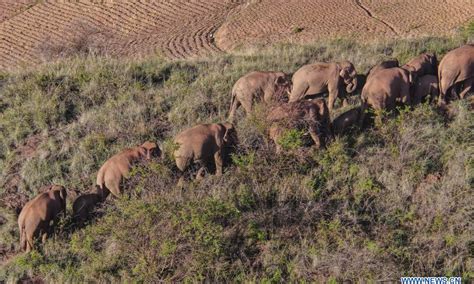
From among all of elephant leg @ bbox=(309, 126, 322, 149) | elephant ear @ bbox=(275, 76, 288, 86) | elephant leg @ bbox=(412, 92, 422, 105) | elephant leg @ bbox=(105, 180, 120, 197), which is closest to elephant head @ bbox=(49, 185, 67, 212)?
elephant leg @ bbox=(105, 180, 120, 197)

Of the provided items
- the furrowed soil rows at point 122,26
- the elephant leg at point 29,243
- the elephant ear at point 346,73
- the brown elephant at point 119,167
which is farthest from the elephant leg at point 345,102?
the furrowed soil rows at point 122,26

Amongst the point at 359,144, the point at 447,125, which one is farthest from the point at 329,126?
the point at 447,125

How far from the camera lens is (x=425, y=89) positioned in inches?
452

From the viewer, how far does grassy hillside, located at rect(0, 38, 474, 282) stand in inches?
328

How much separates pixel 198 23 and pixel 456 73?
16894mm

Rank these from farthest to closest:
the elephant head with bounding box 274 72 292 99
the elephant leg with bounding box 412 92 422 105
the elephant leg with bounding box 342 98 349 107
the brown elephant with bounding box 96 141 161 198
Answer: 1. the elephant leg with bounding box 342 98 349 107
2. the elephant head with bounding box 274 72 292 99
3. the elephant leg with bounding box 412 92 422 105
4. the brown elephant with bounding box 96 141 161 198

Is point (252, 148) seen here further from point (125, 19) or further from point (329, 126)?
point (125, 19)

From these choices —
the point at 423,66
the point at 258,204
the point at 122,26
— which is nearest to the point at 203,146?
the point at 258,204

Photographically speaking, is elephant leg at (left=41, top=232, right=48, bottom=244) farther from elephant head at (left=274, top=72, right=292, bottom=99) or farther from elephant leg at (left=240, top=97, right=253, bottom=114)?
elephant head at (left=274, top=72, right=292, bottom=99)

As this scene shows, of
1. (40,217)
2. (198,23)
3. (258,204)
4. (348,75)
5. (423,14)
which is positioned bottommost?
(198,23)

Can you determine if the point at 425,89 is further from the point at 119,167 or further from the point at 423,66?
the point at 119,167

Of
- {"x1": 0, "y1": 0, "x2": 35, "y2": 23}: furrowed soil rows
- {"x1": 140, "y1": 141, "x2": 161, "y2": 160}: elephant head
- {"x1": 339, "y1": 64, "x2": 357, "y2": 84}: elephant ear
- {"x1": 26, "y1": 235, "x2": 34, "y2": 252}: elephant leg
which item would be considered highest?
{"x1": 339, "y1": 64, "x2": 357, "y2": 84}: elephant ear

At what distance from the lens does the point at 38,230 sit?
9.54 metres

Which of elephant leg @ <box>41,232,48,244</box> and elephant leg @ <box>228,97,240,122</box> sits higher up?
elephant leg @ <box>228,97,240,122</box>
